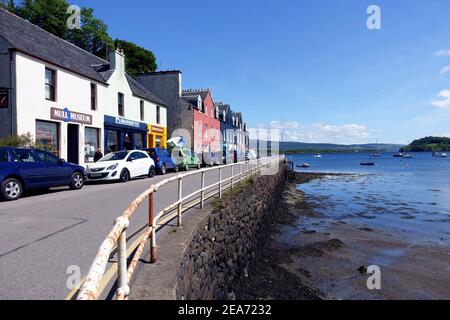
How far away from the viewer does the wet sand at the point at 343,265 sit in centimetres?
910

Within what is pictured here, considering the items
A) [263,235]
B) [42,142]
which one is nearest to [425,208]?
[263,235]

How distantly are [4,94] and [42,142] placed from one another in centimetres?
285

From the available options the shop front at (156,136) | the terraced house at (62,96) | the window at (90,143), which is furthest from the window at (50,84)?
the shop front at (156,136)

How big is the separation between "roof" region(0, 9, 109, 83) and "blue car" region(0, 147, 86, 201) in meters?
7.14

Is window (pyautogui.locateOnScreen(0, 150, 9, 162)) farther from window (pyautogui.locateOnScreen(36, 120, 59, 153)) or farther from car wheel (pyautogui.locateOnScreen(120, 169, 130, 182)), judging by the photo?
car wheel (pyautogui.locateOnScreen(120, 169, 130, 182))

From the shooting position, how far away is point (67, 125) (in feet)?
64.3

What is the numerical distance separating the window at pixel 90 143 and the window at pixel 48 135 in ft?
8.96

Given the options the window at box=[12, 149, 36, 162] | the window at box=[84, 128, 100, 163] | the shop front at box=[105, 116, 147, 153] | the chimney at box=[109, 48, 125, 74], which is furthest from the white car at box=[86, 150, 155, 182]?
the chimney at box=[109, 48, 125, 74]

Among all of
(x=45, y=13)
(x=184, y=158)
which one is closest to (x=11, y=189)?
(x=184, y=158)

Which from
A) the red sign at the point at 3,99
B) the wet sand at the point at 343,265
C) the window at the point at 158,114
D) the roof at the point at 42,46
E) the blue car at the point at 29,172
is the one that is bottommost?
the wet sand at the point at 343,265

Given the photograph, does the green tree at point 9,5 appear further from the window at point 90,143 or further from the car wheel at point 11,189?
the car wheel at point 11,189

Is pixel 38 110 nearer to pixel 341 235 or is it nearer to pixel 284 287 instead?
pixel 284 287

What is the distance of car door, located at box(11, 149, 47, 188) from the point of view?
10945mm

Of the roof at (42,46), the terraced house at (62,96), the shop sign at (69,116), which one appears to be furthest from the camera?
the shop sign at (69,116)
